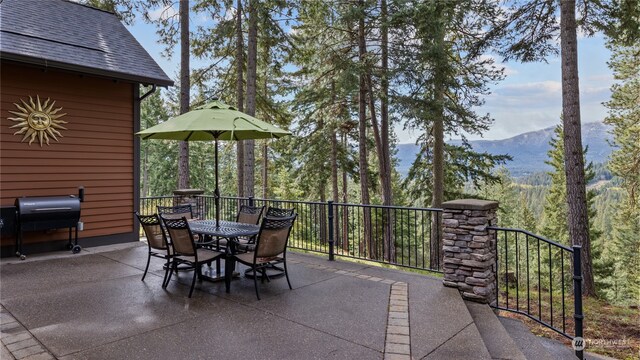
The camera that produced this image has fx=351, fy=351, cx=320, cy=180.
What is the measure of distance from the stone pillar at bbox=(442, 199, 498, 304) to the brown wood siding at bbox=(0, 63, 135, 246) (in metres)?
5.98

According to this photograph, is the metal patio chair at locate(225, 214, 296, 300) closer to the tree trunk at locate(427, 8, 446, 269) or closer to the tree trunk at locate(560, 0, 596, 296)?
the tree trunk at locate(427, 8, 446, 269)

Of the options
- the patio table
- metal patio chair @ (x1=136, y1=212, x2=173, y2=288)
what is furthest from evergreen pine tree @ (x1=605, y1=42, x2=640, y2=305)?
metal patio chair @ (x1=136, y1=212, x2=173, y2=288)

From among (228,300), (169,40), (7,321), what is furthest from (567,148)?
(169,40)

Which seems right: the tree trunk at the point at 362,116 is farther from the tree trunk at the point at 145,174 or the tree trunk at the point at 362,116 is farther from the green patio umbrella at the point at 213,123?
the tree trunk at the point at 145,174

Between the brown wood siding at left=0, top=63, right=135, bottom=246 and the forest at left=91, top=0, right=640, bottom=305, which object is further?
the forest at left=91, top=0, right=640, bottom=305

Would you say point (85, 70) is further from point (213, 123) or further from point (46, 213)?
point (213, 123)

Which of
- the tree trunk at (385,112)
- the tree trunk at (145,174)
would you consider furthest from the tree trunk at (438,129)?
the tree trunk at (145,174)

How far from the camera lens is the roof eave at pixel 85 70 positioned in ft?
16.3

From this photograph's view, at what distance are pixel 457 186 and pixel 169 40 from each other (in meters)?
9.78

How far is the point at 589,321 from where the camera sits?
514 centimetres

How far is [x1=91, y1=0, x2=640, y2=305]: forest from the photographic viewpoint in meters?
6.82

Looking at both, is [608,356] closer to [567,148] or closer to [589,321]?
[589,321]

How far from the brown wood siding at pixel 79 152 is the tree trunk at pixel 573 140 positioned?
8120 millimetres

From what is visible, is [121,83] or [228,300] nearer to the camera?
[228,300]
